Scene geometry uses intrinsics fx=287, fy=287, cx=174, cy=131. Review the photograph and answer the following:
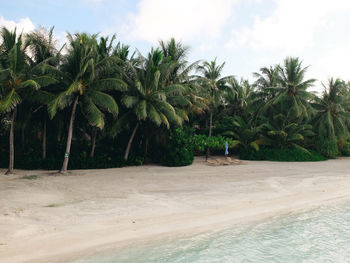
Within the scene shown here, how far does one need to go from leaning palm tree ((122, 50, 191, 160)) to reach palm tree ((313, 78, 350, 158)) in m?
13.4

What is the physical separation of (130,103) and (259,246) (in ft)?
34.3

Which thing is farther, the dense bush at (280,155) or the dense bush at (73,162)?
the dense bush at (280,155)

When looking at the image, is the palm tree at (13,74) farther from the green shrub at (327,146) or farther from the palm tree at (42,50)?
the green shrub at (327,146)

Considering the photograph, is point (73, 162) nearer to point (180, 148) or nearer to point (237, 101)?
point (180, 148)

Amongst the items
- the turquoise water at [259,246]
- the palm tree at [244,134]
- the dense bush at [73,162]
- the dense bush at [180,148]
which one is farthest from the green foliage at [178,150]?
the turquoise water at [259,246]

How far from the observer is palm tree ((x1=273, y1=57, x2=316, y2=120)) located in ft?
74.9

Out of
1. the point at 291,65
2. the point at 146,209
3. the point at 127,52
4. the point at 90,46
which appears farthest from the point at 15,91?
the point at 291,65

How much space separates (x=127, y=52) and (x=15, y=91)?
24.4 ft

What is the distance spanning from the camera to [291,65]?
23.1 metres

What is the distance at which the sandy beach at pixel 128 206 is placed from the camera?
5680mm

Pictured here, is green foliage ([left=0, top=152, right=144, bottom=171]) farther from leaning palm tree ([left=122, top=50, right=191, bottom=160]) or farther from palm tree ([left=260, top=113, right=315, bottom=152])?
palm tree ([left=260, top=113, right=315, bottom=152])

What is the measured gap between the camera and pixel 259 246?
21.1 feet

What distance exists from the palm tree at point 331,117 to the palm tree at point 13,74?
21.4 meters

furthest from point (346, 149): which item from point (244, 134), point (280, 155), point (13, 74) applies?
point (13, 74)
